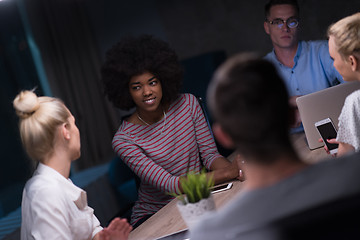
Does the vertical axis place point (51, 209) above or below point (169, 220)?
above

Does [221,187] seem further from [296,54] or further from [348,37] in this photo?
[296,54]

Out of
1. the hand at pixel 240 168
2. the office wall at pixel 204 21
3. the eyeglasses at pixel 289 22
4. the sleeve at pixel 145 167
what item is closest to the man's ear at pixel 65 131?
the sleeve at pixel 145 167

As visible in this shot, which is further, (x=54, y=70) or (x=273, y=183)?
(x=54, y=70)

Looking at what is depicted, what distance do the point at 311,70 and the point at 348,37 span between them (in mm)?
985

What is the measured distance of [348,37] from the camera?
1.68 meters

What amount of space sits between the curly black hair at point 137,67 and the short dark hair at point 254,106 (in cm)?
153

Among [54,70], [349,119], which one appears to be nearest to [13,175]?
[54,70]

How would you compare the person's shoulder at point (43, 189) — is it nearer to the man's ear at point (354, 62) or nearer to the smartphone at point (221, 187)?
the smartphone at point (221, 187)

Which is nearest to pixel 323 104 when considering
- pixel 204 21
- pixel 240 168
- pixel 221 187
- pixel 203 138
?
pixel 240 168

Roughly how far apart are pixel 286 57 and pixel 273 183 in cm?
209

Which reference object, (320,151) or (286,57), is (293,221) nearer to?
(320,151)

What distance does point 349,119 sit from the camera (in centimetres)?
165

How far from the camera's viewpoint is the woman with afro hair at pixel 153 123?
2268mm

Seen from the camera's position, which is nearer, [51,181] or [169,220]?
[51,181]
